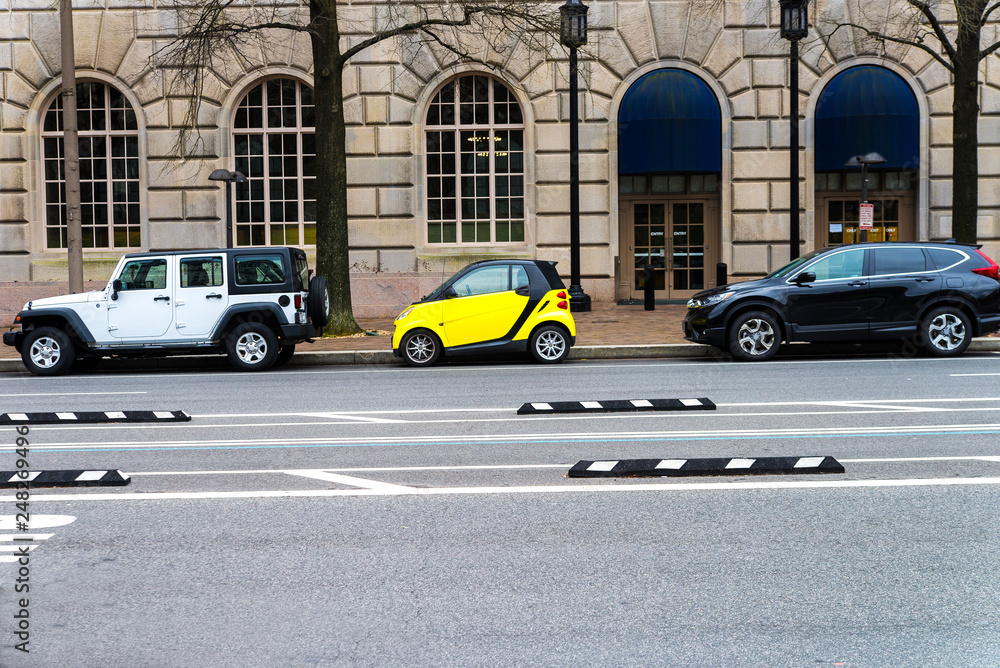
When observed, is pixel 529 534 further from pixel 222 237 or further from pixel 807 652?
pixel 222 237

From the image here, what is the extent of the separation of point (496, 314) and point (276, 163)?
11161mm

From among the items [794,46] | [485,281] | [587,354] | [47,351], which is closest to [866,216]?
[794,46]

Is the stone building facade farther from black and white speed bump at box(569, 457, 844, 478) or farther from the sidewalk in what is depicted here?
black and white speed bump at box(569, 457, 844, 478)

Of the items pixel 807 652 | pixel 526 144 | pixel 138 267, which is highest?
pixel 526 144

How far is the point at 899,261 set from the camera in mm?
15945

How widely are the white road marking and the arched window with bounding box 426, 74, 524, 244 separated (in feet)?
63.1

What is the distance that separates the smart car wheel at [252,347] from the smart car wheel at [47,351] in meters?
2.38

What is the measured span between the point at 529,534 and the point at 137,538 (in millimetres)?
2099

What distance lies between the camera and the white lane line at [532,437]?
8.95 metres

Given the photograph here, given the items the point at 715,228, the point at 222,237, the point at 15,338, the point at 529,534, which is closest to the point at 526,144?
the point at 715,228

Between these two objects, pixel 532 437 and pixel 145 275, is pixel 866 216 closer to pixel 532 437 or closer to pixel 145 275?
pixel 145 275

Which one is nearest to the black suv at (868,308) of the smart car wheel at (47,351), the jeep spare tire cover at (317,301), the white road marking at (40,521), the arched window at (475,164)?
the jeep spare tire cover at (317,301)

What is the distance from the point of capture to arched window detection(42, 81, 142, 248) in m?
25.2

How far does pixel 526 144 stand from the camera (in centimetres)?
2484
